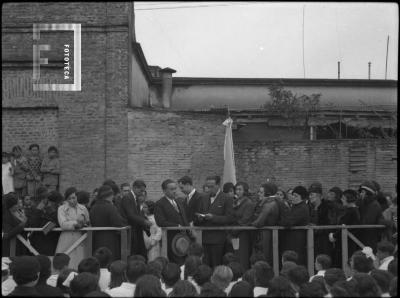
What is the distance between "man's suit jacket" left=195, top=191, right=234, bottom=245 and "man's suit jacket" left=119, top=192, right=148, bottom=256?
0.92m

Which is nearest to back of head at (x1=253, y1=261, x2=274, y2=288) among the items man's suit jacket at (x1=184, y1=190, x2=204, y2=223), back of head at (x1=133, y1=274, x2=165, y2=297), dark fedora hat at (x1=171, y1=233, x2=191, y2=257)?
back of head at (x1=133, y1=274, x2=165, y2=297)

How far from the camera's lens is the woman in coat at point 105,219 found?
34.6ft

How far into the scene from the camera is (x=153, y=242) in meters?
10.8

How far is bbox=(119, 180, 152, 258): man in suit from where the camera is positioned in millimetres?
10836

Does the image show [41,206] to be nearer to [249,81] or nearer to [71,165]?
[71,165]

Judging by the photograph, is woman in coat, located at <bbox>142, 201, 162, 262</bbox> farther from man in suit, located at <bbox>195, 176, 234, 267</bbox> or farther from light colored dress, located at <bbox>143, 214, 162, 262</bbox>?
man in suit, located at <bbox>195, 176, 234, 267</bbox>

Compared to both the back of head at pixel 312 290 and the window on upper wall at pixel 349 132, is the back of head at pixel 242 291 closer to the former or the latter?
the back of head at pixel 312 290

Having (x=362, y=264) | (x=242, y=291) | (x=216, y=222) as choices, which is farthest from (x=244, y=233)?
(x=242, y=291)

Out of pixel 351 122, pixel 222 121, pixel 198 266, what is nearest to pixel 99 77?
pixel 222 121

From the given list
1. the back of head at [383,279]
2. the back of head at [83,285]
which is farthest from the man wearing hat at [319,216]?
the back of head at [83,285]

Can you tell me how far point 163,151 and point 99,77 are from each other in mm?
2541

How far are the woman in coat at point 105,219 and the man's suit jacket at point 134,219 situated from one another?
1.03 ft

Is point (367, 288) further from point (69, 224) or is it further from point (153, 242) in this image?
point (69, 224)

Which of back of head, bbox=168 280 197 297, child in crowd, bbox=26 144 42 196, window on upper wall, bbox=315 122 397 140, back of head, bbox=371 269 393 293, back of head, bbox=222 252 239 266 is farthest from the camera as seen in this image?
window on upper wall, bbox=315 122 397 140
